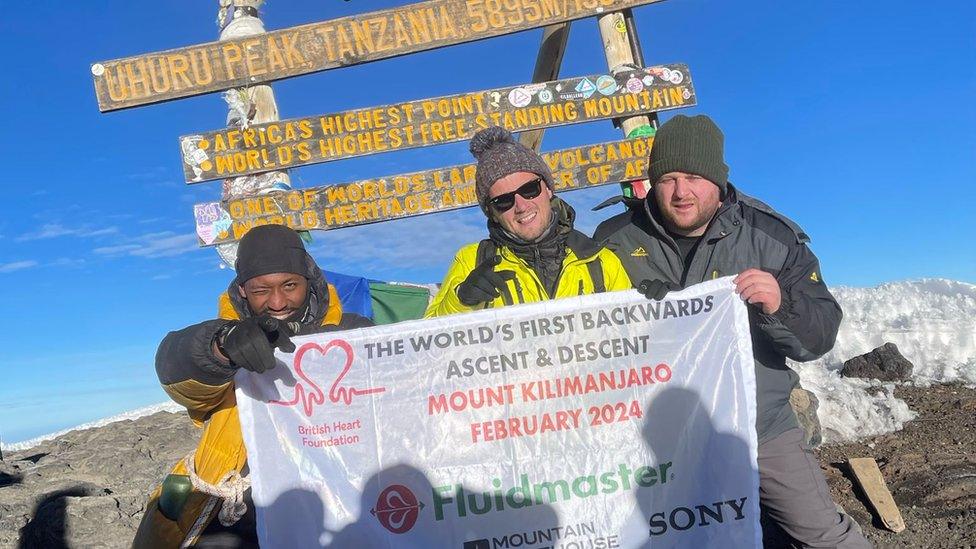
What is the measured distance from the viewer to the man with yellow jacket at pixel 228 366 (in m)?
2.99

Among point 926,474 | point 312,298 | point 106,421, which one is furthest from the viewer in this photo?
point 106,421

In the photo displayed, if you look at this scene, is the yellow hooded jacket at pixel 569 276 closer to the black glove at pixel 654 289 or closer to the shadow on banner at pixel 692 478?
the black glove at pixel 654 289

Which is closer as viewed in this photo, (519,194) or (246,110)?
(519,194)

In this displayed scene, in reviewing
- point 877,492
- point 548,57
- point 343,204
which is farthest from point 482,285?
point 548,57

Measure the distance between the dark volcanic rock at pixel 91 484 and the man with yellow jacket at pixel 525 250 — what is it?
475 cm

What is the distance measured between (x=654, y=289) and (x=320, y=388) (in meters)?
1.64

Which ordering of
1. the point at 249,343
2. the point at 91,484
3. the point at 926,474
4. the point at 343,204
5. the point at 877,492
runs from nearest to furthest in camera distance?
the point at 249,343 < the point at 877,492 < the point at 343,204 < the point at 926,474 < the point at 91,484

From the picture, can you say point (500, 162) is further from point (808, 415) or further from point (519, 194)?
point (808, 415)

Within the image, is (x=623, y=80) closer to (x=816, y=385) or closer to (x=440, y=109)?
(x=440, y=109)

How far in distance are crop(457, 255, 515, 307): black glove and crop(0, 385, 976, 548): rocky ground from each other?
14.2ft

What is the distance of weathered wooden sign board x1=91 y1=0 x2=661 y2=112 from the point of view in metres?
5.96

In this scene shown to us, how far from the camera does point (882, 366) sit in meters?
10.8

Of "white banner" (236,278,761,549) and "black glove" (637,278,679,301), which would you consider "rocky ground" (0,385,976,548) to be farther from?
"black glove" (637,278,679,301)

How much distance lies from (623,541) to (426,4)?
472 centimetres
